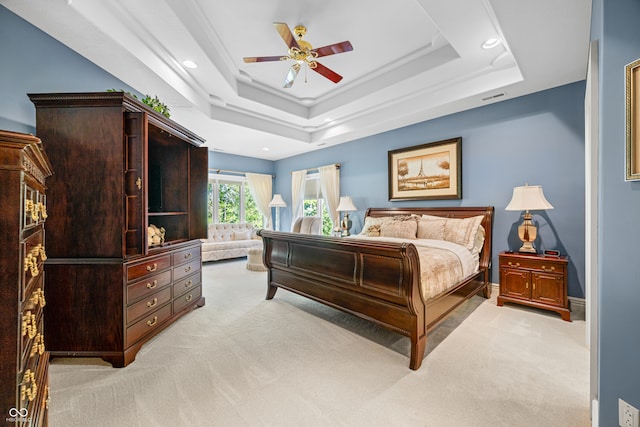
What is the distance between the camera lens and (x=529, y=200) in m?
3.07

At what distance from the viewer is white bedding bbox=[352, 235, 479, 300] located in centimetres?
228

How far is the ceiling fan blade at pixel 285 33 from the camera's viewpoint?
2303 mm

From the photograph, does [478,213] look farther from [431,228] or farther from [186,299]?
[186,299]

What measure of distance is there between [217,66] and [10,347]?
11.0 ft

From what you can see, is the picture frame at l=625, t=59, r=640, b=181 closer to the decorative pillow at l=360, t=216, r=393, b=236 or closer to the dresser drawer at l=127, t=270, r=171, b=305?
the dresser drawer at l=127, t=270, r=171, b=305

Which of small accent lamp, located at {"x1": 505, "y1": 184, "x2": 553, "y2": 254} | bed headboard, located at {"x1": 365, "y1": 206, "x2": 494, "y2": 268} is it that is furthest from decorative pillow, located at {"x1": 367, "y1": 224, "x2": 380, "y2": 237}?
small accent lamp, located at {"x1": 505, "y1": 184, "x2": 553, "y2": 254}

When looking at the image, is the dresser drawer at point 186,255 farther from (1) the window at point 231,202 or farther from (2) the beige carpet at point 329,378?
(1) the window at point 231,202

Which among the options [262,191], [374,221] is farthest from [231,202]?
[374,221]

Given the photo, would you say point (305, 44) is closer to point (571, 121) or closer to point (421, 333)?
point (421, 333)

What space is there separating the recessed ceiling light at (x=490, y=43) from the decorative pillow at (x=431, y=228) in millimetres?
2180

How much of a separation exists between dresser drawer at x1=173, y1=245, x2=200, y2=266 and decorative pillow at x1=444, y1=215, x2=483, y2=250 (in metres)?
3.34

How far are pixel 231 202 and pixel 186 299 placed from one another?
4.41 meters

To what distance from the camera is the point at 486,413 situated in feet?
5.23

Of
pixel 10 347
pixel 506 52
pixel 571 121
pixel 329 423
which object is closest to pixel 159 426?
pixel 329 423
